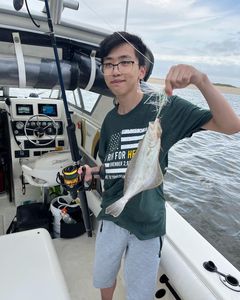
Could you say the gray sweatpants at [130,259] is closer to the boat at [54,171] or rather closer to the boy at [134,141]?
the boy at [134,141]

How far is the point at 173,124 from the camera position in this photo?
133 cm

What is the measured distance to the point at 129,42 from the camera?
1.42 m

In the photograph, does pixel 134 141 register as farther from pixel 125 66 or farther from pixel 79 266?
pixel 79 266

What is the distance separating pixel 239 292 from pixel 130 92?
1.17m

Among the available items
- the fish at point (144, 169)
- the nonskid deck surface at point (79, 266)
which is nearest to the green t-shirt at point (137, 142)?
the fish at point (144, 169)

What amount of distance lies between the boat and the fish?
71cm

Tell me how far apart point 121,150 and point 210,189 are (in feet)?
12.1

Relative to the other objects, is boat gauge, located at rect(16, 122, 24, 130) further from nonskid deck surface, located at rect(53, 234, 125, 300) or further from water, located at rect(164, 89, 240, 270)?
water, located at rect(164, 89, 240, 270)

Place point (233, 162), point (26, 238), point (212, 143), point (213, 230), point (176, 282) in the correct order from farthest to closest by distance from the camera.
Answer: point (212, 143), point (233, 162), point (213, 230), point (26, 238), point (176, 282)

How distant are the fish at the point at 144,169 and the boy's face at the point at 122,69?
389 mm

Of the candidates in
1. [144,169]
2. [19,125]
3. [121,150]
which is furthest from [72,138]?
[144,169]

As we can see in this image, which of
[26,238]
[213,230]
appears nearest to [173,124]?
[26,238]

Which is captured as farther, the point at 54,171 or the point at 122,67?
the point at 54,171

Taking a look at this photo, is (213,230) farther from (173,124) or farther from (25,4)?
(25,4)
